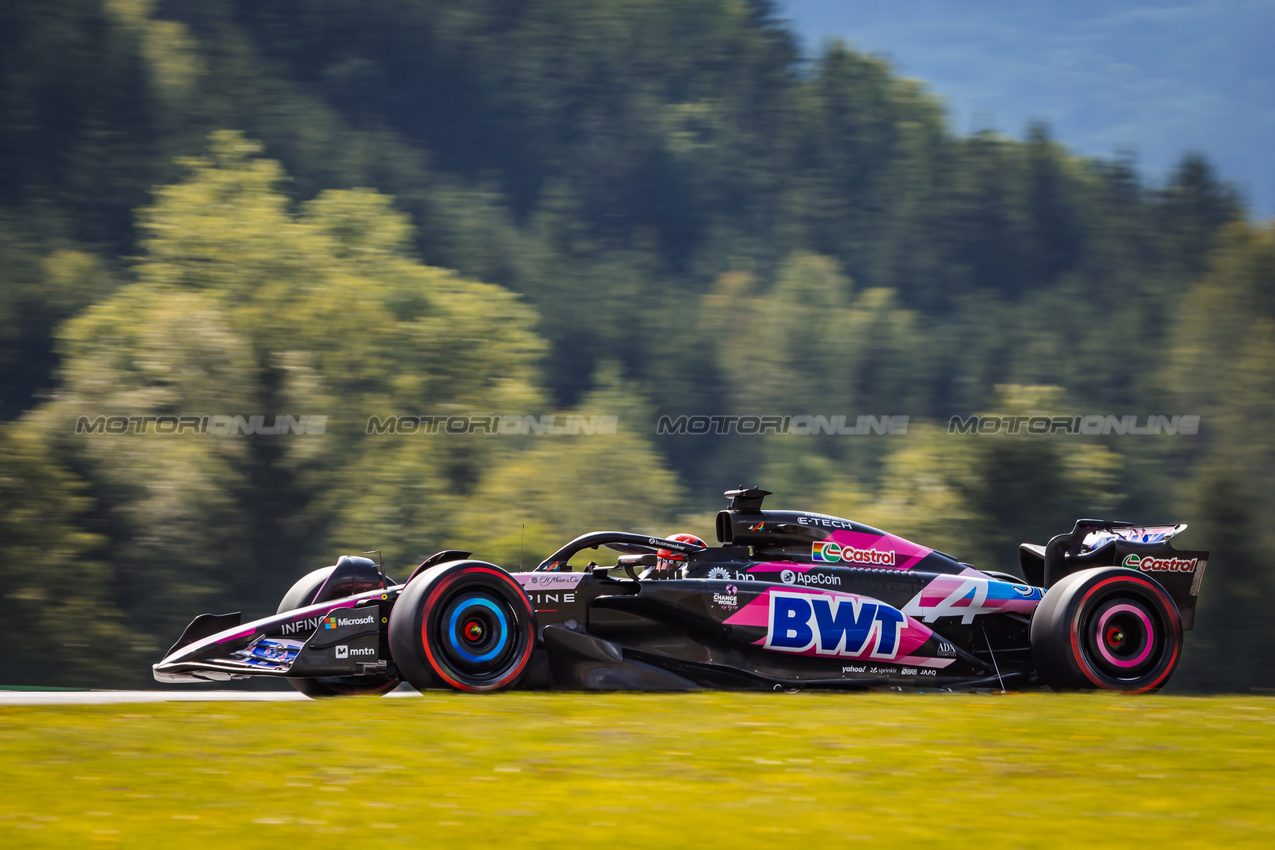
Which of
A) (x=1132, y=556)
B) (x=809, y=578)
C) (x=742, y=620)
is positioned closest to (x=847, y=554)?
(x=809, y=578)

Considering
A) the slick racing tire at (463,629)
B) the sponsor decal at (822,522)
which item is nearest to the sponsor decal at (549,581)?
the slick racing tire at (463,629)

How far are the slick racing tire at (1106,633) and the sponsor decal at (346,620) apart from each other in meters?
4.92

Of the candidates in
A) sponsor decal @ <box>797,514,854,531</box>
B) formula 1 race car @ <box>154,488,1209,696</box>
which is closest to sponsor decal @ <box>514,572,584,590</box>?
formula 1 race car @ <box>154,488,1209,696</box>

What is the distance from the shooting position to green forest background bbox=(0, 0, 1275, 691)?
30656 mm

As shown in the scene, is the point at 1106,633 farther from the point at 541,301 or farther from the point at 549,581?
the point at 541,301

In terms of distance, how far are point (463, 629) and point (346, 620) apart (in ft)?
2.60

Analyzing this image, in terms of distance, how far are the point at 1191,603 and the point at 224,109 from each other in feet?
161

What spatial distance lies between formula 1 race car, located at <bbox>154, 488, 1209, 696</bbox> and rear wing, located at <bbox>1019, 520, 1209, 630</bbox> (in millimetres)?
16

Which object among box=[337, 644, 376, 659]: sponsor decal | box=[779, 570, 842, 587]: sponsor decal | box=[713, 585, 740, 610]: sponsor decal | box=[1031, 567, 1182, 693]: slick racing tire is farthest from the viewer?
box=[779, 570, 842, 587]: sponsor decal

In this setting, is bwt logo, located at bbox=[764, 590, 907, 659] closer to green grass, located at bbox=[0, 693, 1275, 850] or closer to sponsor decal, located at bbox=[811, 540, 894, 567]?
sponsor decal, located at bbox=[811, 540, 894, 567]

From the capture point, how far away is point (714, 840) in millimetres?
4824

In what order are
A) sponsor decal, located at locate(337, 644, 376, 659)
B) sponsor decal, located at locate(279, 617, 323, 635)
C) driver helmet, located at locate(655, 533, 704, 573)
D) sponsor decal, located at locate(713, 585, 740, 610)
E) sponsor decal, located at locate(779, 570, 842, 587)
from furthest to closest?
driver helmet, located at locate(655, 533, 704, 573) < sponsor decal, located at locate(779, 570, 842, 587) < sponsor decal, located at locate(713, 585, 740, 610) < sponsor decal, located at locate(279, 617, 323, 635) < sponsor decal, located at locate(337, 644, 376, 659)

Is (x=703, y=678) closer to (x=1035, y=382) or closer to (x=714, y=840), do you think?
(x=714, y=840)

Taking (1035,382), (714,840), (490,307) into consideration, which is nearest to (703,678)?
(714,840)
